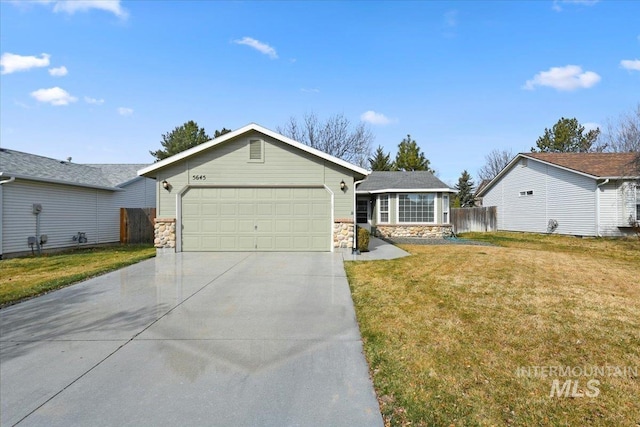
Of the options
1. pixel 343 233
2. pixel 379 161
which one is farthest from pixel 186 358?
pixel 379 161

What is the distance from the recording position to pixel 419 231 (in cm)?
1667

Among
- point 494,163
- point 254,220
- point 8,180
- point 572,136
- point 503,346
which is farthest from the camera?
point 494,163

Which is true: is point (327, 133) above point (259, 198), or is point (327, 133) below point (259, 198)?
above

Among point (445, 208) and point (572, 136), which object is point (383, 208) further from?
point (572, 136)

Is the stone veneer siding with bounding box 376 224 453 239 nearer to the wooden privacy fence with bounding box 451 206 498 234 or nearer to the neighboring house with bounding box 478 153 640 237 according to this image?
the wooden privacy fence with bounding box 451 206 498 234

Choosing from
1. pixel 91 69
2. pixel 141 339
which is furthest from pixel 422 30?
pixel 141 339

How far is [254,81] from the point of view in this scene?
50.1 feet

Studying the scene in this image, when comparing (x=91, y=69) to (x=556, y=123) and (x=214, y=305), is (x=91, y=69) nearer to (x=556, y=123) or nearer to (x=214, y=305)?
(x=214, y=305)

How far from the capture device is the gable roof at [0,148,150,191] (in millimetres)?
11781

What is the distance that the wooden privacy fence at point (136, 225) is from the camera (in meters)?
16.2

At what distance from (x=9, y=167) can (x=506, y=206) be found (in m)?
27.6

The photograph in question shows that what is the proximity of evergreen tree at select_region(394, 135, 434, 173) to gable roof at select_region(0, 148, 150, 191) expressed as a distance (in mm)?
24532

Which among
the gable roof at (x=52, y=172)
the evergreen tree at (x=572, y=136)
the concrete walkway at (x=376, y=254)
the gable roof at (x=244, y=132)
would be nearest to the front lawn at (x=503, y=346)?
the concrete walkway at (x=376, y=254)

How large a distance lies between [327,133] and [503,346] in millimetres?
27860
